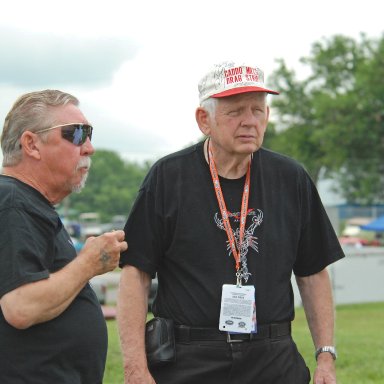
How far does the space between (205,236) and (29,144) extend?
94 centimetres

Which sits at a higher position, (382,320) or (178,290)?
(178,290)

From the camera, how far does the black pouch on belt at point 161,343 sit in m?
3.70

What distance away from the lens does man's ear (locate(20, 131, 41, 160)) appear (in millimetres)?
3246

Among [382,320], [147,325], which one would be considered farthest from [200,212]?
[382,320]

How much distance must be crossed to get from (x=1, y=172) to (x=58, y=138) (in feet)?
0.91

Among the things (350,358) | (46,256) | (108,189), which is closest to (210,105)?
(46,256)

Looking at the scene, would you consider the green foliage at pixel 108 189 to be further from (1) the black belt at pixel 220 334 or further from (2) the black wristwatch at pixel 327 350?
(1) the black belt at pixel 220 334

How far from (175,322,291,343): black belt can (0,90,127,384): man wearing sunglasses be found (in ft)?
1.52

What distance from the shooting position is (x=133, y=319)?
370 cm

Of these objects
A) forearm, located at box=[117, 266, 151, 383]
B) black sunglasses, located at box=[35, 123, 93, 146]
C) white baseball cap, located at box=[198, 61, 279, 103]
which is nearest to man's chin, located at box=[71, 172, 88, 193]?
black sunglasses, located at box=[35, 123, 93, 146]

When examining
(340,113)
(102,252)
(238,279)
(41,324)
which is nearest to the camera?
(41,324)

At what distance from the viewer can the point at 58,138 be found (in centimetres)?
331

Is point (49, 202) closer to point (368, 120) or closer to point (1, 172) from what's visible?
point (1, 172)

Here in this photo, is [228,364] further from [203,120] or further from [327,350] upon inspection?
[203,120]
